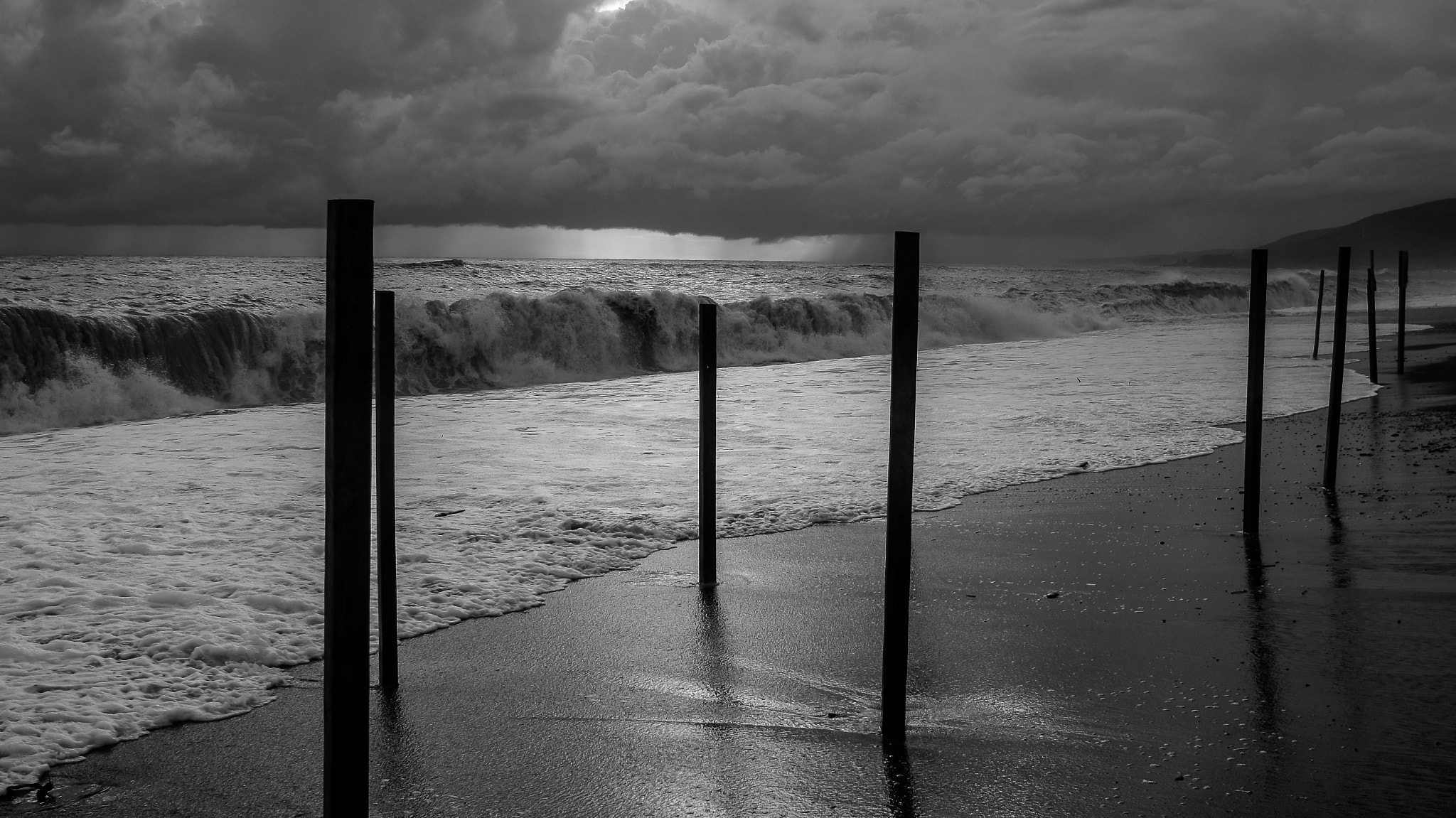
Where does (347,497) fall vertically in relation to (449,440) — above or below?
above

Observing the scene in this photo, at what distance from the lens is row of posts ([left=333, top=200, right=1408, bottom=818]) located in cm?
246

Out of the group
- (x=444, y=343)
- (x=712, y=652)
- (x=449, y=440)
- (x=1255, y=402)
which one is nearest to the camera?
(x=712, y=652)

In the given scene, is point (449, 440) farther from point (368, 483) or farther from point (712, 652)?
point (368, 483)

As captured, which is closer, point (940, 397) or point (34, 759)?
point (34, 759)

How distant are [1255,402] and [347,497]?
6599 millimetres

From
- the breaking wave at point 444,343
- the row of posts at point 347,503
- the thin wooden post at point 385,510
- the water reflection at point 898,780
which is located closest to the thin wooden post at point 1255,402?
the water reflection at point 898,780

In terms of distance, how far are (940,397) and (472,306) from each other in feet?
41.6

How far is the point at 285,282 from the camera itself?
3316 cm

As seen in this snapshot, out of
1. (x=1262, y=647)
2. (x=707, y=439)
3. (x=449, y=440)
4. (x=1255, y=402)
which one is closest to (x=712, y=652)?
(x=707, y=439)

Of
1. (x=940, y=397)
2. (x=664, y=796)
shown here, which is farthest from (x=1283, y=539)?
(x=940, y=397)

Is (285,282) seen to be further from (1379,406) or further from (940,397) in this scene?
(1379,406)

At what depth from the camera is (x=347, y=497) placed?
8.18 ft

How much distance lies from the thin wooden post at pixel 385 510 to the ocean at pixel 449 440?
55 cm

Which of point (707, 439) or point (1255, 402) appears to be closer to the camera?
point (707, 439)
